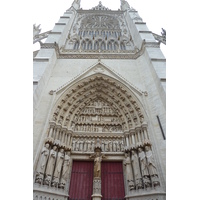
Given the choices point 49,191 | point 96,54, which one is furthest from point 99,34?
point 49,191

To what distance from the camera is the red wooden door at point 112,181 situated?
4618 mm

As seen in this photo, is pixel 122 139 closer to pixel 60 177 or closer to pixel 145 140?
pixel 145 140

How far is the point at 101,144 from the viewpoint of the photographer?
18.4 feet

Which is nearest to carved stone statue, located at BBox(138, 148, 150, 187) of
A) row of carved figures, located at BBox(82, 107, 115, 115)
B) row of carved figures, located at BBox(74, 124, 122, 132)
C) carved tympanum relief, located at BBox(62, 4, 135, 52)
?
row of carved figures, located at BBox(74, 124, 122, 132)

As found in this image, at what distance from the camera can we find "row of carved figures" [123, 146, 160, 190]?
423cm

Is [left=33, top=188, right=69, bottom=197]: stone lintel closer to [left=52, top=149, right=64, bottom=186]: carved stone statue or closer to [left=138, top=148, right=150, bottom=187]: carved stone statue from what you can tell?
[left=52, top=149, right=64, bottom=186]: carved stone statue

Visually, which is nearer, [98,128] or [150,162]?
[150,162]

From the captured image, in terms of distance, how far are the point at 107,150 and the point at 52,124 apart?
2270mm

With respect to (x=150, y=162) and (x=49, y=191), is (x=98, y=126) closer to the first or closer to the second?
(x=150, y=162)

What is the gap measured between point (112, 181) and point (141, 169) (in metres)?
1.13

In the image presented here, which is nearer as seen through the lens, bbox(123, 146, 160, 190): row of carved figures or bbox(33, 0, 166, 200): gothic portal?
bbox(123, 146, 160, 190): row of carved figures

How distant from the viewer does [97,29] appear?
11.9 meters

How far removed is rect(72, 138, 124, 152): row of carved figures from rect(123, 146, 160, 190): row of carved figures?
0.56 meters

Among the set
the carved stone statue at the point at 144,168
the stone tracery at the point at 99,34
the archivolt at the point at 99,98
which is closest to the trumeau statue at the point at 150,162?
the carved stone statue at the point at 144,168
